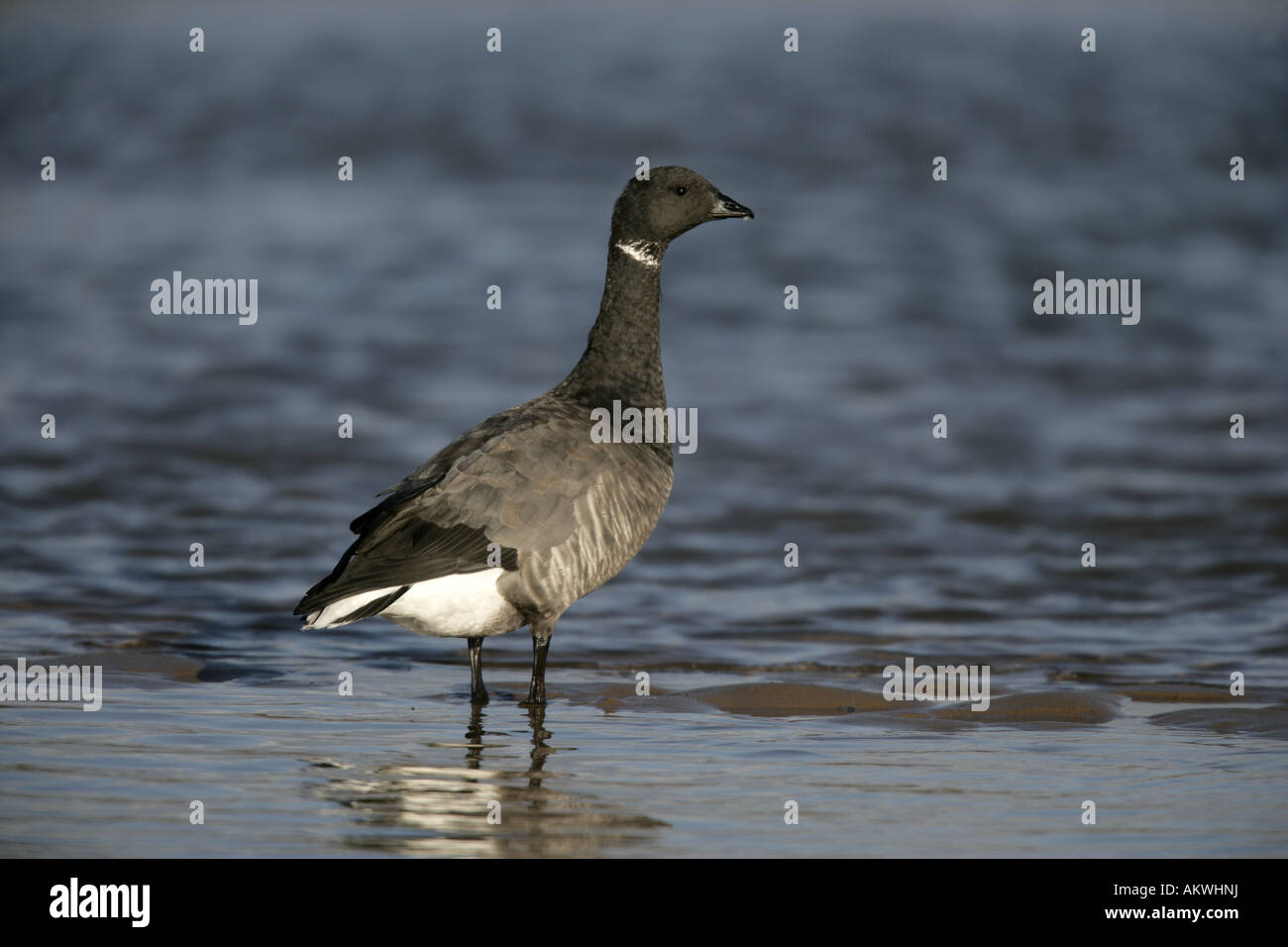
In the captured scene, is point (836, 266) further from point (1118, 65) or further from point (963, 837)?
point (963, 837)

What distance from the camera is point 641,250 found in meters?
9.68

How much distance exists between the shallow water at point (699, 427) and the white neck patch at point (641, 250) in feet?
8.54

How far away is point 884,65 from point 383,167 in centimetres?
863

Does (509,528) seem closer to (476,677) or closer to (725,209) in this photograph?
(476,677)

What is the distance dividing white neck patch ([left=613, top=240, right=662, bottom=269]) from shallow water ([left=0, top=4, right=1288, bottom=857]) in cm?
260

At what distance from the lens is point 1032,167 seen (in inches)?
941

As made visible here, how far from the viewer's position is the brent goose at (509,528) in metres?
8.08

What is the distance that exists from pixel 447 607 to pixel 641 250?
2704 millimetres

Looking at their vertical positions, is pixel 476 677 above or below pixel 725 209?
below

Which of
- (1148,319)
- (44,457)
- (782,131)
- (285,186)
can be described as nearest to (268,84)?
(285,186)

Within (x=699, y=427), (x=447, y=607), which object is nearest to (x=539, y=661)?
(x=447, y=607)

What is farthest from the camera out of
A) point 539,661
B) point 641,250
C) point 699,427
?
point 699,427

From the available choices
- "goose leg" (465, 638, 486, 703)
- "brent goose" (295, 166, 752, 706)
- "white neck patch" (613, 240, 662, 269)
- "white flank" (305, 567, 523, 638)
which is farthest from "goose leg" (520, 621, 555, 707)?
"white neck patch" (613, 240, 662, 269)
